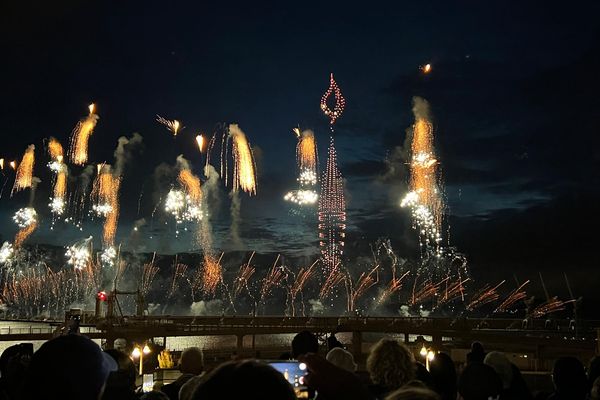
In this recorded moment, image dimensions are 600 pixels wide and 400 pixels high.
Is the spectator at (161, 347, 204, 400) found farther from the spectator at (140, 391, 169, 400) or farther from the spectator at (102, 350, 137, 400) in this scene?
the spectator at (102, 350, 137, 400)

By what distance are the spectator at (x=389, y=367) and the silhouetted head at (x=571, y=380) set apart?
1844 millimetres

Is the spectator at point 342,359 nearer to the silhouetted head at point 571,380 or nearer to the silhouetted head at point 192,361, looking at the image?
the silhouetted head at point 192,361

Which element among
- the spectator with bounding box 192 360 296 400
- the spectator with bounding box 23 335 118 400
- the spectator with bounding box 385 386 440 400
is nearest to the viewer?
the spectator with bounding box 192 360 296 400

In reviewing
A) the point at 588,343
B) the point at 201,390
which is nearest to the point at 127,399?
the point at 201,390

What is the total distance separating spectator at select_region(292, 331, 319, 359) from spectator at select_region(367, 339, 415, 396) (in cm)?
64

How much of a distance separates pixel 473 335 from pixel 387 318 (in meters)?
14.0

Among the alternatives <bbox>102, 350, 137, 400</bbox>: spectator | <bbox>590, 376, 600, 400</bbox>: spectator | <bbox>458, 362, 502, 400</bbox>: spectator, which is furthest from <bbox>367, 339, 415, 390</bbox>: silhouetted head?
<bbox>102, 350, 137, 400</bbox>: spectator

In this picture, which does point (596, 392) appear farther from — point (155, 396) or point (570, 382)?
point (155, 396)

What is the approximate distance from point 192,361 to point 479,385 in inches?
126

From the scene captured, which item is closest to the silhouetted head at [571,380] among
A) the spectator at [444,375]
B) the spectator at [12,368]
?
the spectator at [444,375]

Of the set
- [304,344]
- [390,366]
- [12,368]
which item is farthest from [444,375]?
[12,368]

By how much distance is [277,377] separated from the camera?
163 centimetres

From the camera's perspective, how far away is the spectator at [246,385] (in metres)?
A: 1.60

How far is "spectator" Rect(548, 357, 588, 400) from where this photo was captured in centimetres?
561
